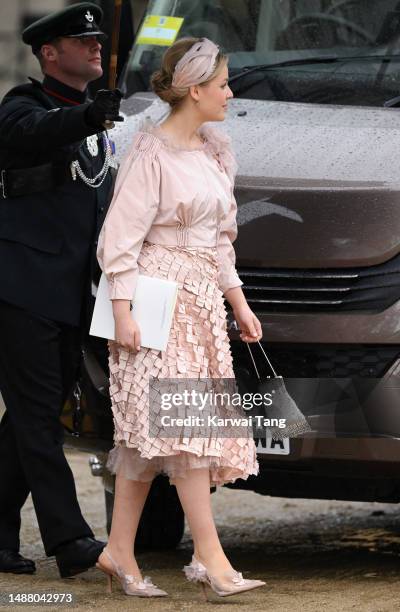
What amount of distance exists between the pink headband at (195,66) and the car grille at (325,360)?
0.90 m

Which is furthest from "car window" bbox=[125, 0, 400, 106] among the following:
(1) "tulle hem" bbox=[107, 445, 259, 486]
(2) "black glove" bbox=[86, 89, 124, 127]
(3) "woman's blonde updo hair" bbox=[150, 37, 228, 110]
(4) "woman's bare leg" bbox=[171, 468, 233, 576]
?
(4) "woman's bare leg" bbox=[171, 468, 233, 576]

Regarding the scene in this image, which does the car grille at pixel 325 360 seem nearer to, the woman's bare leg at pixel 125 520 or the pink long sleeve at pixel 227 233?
the pink long sleeve at pixel 227 233

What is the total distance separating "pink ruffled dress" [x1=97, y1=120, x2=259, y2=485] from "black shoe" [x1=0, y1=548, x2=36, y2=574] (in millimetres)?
792

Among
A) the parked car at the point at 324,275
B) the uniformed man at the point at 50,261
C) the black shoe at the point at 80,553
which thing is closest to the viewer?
the parked car at the point at 324,275

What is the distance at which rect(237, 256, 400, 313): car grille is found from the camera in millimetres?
5148

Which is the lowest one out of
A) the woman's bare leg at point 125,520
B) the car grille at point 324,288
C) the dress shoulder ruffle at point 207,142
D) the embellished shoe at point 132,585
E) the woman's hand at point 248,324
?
the embellished shoe at point 132,585

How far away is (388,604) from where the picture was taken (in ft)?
16.5

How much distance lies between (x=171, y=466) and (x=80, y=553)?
23.9 inches

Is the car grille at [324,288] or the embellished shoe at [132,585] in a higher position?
the car grille at [324,288]

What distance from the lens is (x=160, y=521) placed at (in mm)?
6465

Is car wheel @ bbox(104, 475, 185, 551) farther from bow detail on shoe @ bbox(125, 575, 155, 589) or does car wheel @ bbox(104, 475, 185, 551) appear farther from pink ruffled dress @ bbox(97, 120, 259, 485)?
pink ruffled dress @ bbox(97, 120, 259, 485)

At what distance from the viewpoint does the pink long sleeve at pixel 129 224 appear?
16.1 ft

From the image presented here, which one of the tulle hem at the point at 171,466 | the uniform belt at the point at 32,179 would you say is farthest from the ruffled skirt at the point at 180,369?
the uniform belt at the point at 32,179

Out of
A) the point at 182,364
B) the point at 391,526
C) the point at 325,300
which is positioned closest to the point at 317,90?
the point at 325,300
